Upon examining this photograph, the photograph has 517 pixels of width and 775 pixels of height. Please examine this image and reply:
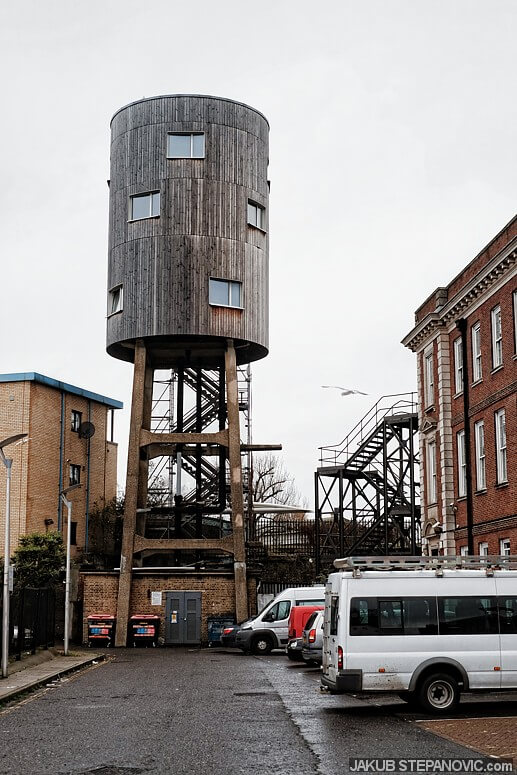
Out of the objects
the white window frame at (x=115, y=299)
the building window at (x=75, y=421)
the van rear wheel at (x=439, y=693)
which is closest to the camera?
the van rear wheel at (x=439, y=693)

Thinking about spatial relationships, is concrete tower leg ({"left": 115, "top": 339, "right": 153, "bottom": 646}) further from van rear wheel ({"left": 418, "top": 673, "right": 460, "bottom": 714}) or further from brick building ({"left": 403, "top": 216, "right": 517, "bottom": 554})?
van rear wheel ({"left": 418, "top": 673, "right": 460, "bottom": 714})

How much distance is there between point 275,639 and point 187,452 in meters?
11.2

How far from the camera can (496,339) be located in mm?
32562

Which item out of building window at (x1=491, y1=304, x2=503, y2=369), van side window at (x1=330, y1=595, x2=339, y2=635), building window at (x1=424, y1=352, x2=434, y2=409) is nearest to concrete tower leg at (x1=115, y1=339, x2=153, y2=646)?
building window at (x1=424, y1=352, x2=434, y2=409)

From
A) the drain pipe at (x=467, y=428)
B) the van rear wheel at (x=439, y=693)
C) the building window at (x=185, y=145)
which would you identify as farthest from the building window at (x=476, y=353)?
the van rear wheel at (x=439, y=693)

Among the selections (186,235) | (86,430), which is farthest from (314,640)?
(86,430)

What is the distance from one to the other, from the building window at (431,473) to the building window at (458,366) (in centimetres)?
277

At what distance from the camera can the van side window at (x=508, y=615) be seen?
56.8ft

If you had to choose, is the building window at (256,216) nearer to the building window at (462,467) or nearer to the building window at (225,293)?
the building window at (225,293)

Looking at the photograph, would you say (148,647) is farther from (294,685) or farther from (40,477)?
(294,685)

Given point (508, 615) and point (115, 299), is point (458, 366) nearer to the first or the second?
point (115, 299)

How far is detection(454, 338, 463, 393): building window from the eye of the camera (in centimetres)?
3612

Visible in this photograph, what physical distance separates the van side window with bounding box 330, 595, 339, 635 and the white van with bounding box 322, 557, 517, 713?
0.02 m

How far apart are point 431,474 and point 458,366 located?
183 inches
